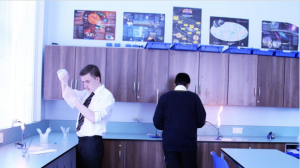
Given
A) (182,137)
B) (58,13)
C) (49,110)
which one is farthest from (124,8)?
(182,137)

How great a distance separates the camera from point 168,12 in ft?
11.6

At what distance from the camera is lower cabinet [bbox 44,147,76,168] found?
2.10 metres

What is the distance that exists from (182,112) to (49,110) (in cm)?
209

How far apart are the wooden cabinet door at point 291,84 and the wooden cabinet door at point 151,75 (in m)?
1.81

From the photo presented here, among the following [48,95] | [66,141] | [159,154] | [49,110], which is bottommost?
[159,154]

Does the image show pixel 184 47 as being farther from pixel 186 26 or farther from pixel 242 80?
pixel 242 80

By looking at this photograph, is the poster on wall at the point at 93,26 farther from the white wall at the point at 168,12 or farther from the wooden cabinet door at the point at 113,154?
the wooden cabinet door at the point at 113,154

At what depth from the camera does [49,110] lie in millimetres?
3424

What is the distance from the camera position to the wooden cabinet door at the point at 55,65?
10.2 feet

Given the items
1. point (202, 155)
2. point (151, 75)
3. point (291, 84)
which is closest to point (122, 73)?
point (151, 75)

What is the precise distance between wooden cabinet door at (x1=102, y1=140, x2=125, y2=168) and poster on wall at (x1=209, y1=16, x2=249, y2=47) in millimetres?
2110

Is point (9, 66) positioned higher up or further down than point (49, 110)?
higher up

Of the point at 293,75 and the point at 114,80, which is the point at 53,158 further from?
the point at 293,75

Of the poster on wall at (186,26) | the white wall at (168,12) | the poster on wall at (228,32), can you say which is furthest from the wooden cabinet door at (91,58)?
the poster on wall at (228,32)
